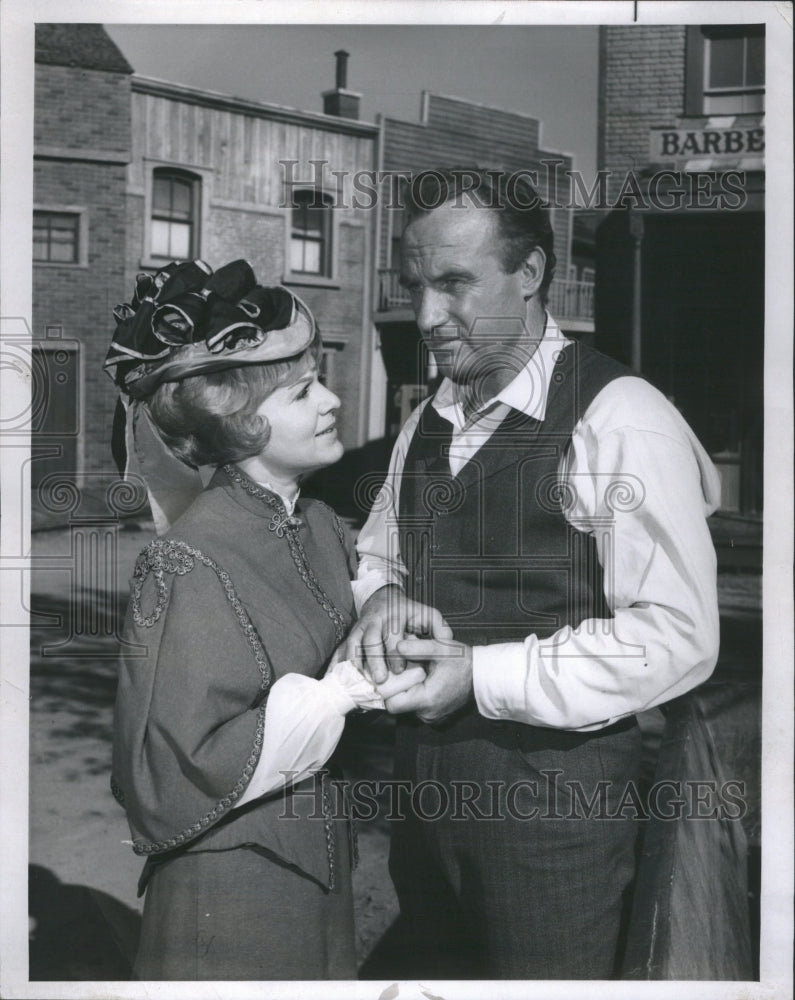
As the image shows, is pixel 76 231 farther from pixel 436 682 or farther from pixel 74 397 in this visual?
pixel 436 682

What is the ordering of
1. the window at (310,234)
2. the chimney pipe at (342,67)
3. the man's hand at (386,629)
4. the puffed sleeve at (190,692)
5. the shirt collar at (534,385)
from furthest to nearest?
the chimney pipe at (342,67), the window at (310,234), the shirt collar at (534,385), the man's hand at (386,629), the puffed sleeve at (190,692)

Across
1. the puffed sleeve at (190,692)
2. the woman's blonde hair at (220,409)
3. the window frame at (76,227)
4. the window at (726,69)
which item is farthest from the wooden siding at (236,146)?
the puffed sleeve at (190,692)

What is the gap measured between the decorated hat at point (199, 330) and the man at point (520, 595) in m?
0.42

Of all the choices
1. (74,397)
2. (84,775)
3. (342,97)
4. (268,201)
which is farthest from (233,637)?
(342,97)

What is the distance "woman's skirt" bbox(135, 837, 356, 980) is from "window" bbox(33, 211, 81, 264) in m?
1.58

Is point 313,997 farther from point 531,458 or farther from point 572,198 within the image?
point 572,198

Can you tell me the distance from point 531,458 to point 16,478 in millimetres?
1435

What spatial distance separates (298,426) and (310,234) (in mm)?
652

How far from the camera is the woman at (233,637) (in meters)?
1.92

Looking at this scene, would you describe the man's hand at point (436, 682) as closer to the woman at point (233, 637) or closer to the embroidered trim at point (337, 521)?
the woman at point (233, 637)

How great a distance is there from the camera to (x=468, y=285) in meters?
2.18

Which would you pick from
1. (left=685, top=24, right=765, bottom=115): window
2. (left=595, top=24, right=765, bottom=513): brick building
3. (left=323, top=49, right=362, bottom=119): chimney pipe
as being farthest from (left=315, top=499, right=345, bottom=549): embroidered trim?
(left=685, top=24, right=765, bottom=115): window

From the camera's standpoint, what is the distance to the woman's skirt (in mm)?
2016

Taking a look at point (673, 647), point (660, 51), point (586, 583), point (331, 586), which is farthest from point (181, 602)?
point (660, 51)
